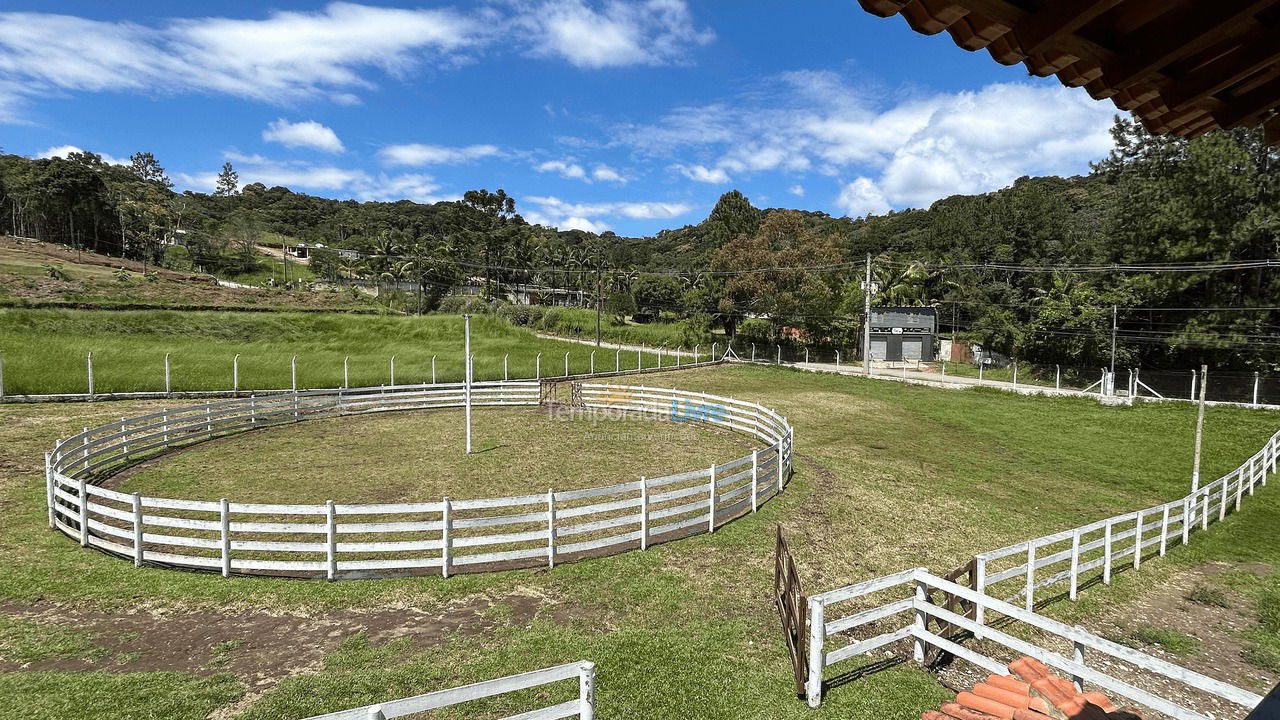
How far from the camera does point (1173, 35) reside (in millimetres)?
2061

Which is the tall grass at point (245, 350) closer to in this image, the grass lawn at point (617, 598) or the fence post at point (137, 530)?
the grass lawn at point (617, 598)

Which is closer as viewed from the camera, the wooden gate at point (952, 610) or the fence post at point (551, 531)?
the wooden gate at point (952, 610)

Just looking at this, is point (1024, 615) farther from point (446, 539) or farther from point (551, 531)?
point (446, 539)

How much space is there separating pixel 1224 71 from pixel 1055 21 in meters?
0.98

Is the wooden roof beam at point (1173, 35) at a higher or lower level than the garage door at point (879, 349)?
higher

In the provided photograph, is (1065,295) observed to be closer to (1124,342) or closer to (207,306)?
(1124,342)

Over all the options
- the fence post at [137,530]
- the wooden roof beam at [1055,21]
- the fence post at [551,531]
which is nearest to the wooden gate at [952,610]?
the fence post at [551,531]

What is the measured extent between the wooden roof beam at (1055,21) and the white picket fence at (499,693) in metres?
4.14

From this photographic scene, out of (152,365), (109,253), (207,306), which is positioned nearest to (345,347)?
(152,365)

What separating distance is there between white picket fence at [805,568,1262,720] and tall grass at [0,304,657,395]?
29431 millimetres

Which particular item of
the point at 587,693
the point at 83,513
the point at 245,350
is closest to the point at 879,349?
the point at 245,350

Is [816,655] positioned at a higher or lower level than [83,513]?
higher

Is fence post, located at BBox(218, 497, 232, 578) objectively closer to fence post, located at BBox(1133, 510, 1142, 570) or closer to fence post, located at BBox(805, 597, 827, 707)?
fence post, located at BBox(805, 597, 827, 707)

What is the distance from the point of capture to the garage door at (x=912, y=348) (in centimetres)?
5100
